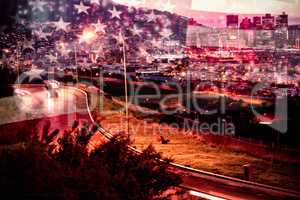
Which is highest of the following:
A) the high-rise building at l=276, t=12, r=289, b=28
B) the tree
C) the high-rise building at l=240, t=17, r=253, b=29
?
the high-rise building at l=276, t=12, r=289, b=28

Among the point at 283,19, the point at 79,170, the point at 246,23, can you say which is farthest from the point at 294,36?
the point at 79,170

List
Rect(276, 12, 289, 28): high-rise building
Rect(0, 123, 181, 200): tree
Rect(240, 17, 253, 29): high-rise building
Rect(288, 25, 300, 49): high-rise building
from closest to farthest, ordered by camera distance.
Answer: Rect(0, 123, 181, 200): tree
Rect(276, 12, 289, 28): high-rise building
Rect(240, 17, 253, 29): high-rise building
Rect(288, 25, 300, 49): high-rise building

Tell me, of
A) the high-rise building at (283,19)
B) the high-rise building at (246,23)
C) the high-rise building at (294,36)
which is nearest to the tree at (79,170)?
the high-rise building at (283,19)

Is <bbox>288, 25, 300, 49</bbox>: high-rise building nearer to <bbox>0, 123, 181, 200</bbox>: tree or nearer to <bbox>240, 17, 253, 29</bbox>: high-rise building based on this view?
<bbox>240, 17, 253, 29</bbox>: high-rise building

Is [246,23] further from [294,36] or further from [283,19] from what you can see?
[294,36]

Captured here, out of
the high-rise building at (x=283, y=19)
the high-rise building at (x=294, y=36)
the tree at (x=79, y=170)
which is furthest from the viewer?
the high-rise building at (x=294, y=36)

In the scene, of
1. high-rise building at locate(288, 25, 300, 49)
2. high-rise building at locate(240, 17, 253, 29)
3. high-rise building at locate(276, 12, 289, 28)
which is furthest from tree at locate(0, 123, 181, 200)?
high-rise building at locate(288, 25, 300, 49)

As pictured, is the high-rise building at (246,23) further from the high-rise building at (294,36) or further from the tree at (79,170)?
the tree at (79,170)

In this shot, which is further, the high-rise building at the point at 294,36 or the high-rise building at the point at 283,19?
the high-rise building at the point at 294,36

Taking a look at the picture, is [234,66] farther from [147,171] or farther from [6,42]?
[147,171]

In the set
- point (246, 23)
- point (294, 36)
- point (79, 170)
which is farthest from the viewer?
point (294, 36)

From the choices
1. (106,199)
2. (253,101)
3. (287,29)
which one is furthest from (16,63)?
(287,29)
